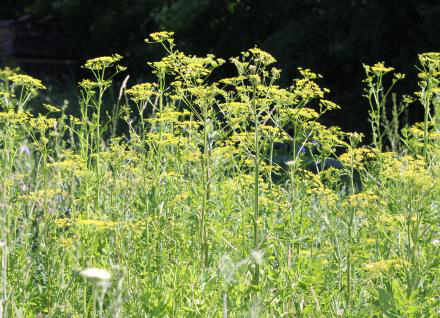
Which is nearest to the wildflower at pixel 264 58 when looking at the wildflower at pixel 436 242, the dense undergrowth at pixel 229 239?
the dense undergrowth at pixel 229 239

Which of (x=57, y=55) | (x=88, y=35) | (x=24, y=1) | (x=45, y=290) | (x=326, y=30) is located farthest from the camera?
(x=24, y=1)

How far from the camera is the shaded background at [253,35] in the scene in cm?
1042

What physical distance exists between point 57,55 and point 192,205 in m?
16.3

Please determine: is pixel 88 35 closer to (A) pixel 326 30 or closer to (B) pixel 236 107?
(A) pixel 326 30

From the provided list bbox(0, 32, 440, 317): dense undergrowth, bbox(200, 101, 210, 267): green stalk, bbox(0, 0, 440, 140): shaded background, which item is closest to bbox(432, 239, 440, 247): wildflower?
bbox(0, 32, 440, 317): dense undergrowth

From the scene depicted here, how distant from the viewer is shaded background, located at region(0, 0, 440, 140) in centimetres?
1042

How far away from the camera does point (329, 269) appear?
9.54 feet

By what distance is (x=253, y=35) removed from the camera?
13.3m

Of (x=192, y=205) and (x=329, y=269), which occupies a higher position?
A: (x=192, y=205)

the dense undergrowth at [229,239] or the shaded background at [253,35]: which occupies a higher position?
the shaded background at [253,35]

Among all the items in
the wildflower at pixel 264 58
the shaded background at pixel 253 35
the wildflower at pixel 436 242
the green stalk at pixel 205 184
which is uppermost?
the shaded background at pixel 253 35

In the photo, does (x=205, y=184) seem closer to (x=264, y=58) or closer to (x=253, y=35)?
(x=264, y=58)

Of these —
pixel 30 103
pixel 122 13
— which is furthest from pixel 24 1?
pixel 30 103

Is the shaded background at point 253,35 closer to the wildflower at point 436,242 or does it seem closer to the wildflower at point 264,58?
the wildflower at point 436,242
